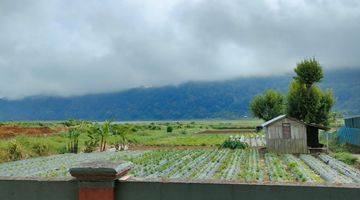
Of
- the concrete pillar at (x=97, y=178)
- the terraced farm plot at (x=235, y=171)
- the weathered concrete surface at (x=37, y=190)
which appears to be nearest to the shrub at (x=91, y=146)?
the terraced farm plot at (x=235, y=171)

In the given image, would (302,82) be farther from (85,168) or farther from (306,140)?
(85,168)

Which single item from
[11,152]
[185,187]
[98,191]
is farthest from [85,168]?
[11,152]

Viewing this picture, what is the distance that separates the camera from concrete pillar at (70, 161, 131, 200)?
15.6ft

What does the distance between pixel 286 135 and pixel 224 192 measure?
1061 inches

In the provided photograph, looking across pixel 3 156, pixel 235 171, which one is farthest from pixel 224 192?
pixel 3 156

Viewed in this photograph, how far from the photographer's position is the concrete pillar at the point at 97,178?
4.77m

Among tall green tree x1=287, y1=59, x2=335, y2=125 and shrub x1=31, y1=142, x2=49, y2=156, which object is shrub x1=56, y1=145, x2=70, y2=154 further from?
tall green tree x1=287, y1=59, x2=335, y2=125

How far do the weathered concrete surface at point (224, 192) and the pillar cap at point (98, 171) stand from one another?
0.69 ft

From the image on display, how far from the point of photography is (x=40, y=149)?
105 feet

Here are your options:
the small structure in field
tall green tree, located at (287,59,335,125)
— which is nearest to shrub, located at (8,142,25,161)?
the small structure in field

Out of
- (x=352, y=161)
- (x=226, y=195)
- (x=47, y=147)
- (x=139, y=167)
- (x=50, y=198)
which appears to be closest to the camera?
(x=226, y=195)

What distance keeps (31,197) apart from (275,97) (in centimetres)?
7189

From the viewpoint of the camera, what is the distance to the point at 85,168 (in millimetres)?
4797

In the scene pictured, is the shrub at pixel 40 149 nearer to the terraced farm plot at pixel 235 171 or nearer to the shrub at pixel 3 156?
the shrub at pixel 3 156
